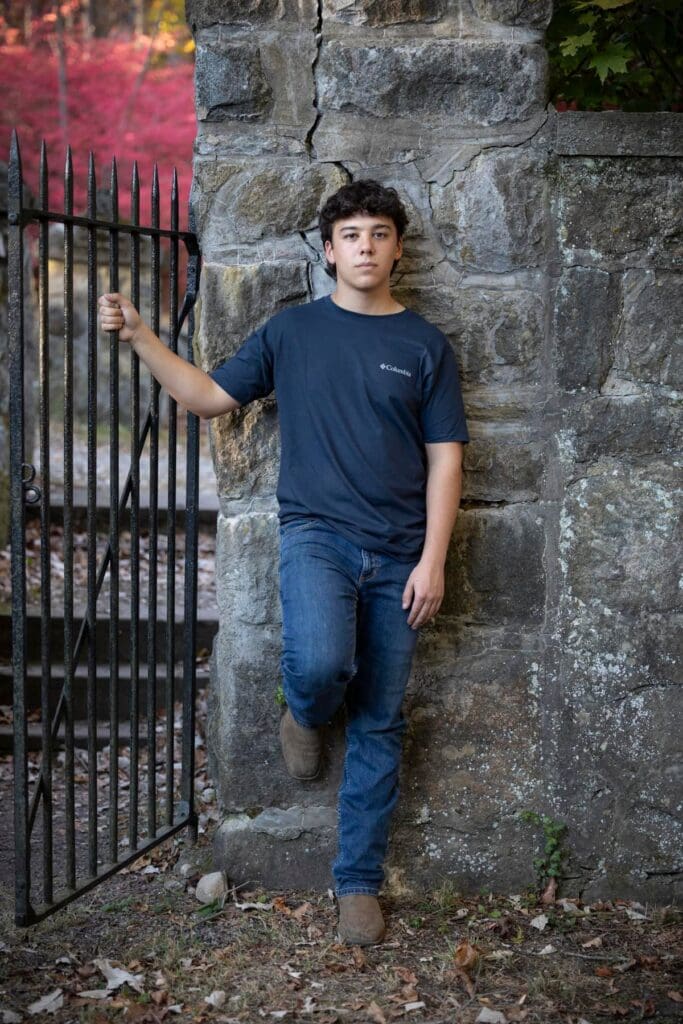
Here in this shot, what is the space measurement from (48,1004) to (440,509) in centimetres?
155

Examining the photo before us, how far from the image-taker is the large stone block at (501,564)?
322 cm

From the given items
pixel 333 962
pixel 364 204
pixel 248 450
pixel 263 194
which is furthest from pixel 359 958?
pixel 263 194

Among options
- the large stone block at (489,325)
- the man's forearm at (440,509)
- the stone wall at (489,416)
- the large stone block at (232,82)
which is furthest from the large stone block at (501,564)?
the large stone block at (232,82)

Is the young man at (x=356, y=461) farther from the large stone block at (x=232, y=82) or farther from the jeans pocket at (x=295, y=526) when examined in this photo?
the large stone block at (x=232, y=82)

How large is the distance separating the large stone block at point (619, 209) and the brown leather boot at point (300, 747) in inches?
58.6

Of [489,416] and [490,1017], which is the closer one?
[490,1017]

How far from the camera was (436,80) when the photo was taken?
3.07 metres

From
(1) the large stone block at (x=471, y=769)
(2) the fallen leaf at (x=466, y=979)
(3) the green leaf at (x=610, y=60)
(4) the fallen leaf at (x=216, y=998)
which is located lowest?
(4) the fallen leaf at (x=216, y=998)

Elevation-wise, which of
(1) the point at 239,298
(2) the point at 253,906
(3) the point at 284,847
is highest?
(1) the point at 239,298

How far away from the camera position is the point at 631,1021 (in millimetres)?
2662

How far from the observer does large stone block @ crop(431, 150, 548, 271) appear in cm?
309

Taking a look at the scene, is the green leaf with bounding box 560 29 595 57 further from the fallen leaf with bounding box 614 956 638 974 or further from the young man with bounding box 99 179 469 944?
the fallen leaf with bounding box 614 956 638 974

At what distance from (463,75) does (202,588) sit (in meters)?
3.99

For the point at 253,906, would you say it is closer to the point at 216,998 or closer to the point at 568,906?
the point at 216,998
